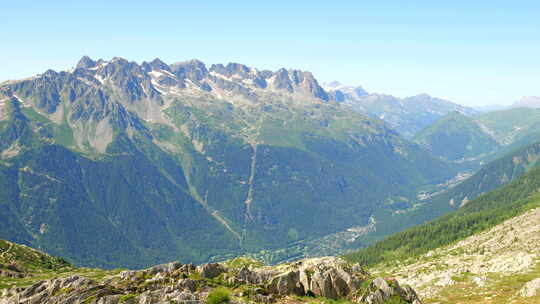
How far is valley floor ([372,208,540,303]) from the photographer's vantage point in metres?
104

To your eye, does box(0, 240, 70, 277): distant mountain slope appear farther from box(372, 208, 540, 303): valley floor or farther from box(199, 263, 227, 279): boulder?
Answer: box(372, 208, 540, 303): valley floor

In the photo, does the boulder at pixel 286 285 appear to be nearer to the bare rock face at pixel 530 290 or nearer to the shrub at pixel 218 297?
the shrub at pixel 218 297

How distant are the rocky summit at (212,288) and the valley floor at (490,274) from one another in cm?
2644

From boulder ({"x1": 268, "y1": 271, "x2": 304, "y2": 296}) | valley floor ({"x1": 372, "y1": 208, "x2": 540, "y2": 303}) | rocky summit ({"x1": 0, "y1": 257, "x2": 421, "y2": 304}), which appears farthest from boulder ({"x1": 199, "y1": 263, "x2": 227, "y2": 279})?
valley floor ({"x1": 372, "y1": 208, "x2": 540, "y2": 303})

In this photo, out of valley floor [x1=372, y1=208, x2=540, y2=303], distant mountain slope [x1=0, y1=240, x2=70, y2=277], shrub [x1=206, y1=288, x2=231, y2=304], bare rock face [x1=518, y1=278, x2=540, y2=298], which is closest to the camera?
shrub [x1=206, y1=288, x2=231, y2=304]

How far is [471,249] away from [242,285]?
456ft

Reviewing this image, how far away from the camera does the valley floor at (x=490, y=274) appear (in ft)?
340

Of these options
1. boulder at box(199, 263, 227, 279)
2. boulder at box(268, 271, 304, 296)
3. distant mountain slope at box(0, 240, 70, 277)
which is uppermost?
distant mountain slope at box(0, 240, 70, 277)

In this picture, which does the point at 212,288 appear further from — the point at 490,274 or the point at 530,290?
the point at 490,274

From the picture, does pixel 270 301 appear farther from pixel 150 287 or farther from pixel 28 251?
pixel 28 251

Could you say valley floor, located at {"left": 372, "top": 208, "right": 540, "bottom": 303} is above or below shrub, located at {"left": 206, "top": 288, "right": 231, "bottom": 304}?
below

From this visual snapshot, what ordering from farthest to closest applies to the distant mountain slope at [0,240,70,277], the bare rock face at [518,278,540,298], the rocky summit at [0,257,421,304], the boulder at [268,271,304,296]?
1. the distant mountain slope at [0,240,70,277]
2. the bare rock face at [518,278,540,298]
3. the boulder at [268,271,304,296]
4. the rocky summit at [0,257,421,304]

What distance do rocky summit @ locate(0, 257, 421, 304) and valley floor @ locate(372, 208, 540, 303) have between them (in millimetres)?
26440

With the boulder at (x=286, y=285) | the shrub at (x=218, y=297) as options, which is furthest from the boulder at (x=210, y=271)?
the boulder at (x=286, y=285)
